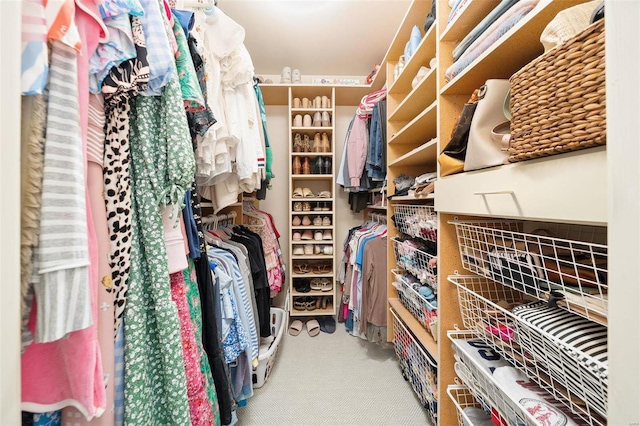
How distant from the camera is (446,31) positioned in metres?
0.97

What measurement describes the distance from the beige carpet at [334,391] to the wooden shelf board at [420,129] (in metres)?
1.52

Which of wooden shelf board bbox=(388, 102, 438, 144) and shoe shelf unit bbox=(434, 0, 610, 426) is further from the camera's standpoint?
wooden shelf board bbox=(388, 102, 438, 144)

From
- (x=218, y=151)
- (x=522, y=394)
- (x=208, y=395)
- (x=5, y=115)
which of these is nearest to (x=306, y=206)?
(x=218, y=151)

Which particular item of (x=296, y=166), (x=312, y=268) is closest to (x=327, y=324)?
(x=312, y=268)

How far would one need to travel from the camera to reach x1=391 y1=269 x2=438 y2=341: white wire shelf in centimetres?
114

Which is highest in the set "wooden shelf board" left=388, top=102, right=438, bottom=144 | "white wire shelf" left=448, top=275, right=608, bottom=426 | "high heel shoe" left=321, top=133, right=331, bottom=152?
"high heel shoe" left=321, top=133, right=331, bottom=152

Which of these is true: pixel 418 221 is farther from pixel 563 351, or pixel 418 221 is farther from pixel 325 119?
pixel 325 119

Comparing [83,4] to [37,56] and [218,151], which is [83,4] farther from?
[218,151]

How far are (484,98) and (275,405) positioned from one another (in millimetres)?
1712

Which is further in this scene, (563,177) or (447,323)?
(447,323)

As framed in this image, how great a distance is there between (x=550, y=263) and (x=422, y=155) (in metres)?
0.83

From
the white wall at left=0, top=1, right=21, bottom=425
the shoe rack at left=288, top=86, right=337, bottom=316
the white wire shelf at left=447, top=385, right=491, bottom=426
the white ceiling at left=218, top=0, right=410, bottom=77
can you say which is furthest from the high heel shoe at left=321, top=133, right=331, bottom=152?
the white wall at left=0, top=1, right=21, bottom=425

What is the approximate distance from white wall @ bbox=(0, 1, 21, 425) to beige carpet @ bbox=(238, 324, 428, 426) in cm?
128

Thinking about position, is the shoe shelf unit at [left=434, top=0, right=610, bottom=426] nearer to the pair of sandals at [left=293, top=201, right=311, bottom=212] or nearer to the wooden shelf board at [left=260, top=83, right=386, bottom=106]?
the wooden shelf board at [left=260, top=83, right=386, bottom=106]
